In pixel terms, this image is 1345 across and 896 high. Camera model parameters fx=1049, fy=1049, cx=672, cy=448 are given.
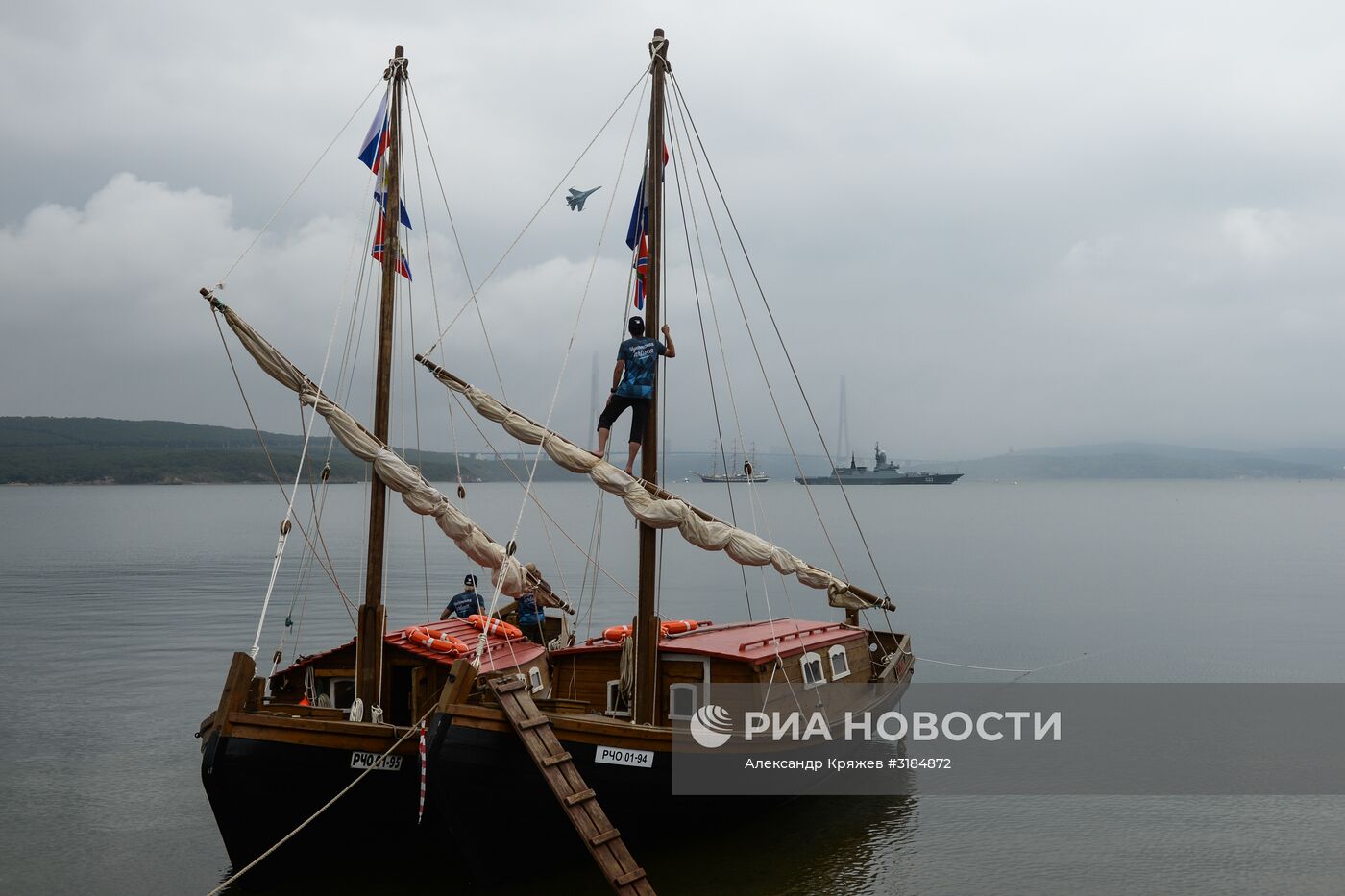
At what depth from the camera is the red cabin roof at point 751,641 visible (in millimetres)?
19688

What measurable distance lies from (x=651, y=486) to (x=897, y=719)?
1232 cm

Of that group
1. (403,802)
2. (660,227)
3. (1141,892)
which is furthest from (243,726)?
(1141,892)

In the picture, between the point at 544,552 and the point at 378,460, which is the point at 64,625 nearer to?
the point at 378,460

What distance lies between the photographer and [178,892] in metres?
18.3

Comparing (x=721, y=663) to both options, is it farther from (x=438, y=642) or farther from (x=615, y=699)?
(x=438, y=642)

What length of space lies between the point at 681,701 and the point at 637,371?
627 cm

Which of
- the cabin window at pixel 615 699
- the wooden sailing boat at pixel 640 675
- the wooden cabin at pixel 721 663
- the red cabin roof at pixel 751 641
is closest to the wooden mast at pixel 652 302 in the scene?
the wooden sailing boat at pixel 640 675

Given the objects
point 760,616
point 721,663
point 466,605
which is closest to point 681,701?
point 721,663

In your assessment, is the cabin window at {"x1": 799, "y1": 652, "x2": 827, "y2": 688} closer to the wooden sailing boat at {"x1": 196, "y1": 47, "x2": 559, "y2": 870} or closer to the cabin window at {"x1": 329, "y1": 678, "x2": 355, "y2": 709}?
the wooden sailing boat at {"x1": 196, "y1": 47, "x2": 559, "y2": 870}

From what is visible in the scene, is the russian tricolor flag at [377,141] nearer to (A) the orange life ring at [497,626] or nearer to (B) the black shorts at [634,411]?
(B) the black shorts at [634,411]

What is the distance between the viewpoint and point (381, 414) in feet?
64.4

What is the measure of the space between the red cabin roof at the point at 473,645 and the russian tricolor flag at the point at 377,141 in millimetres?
9099

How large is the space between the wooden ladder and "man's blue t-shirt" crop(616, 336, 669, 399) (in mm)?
6217

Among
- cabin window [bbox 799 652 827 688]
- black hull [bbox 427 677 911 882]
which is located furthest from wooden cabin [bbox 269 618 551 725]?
cabin window [bbox 799 652 827 688]
